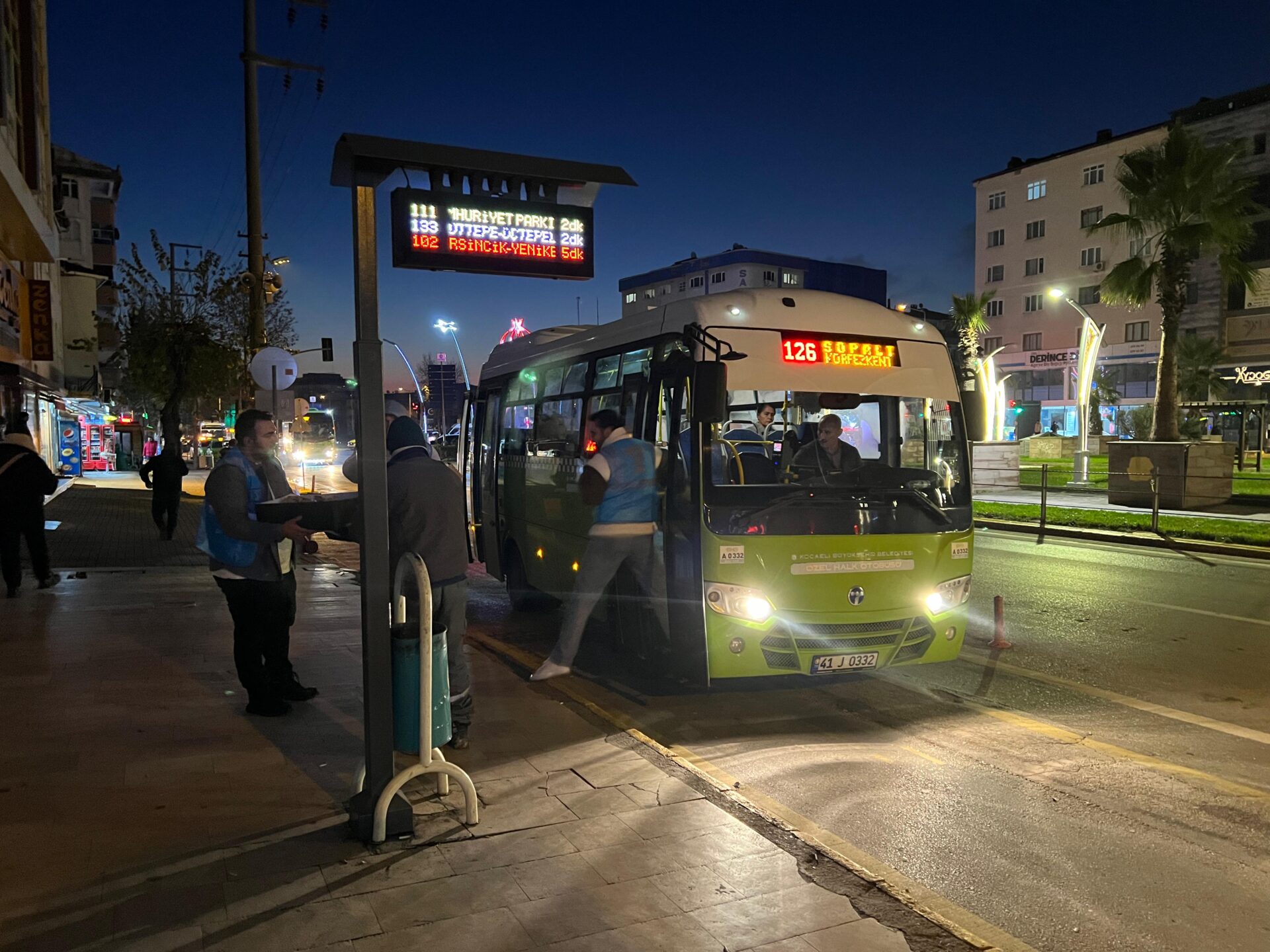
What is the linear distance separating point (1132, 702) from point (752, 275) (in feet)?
277

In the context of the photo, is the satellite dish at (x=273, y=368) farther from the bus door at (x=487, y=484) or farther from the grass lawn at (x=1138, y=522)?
the grass lawn at (x=1138, y=522)

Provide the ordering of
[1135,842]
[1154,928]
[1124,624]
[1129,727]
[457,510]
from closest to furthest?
[1154,928] → [1135,842] → [457,510] → [1129,727] → [1124,624]

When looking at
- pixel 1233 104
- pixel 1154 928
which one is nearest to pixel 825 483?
pixel 1154 928

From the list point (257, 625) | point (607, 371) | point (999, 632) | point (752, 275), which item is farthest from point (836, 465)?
point (752, 275)

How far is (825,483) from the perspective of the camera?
695cm

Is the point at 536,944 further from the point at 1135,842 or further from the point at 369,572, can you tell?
the point at 1135,842

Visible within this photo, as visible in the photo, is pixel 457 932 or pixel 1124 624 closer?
pixel 457 932

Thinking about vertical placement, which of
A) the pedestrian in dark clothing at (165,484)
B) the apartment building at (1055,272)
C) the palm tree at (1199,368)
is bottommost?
the pedestrian in dark clothing at (165,484)

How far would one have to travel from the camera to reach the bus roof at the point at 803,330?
22.1ft

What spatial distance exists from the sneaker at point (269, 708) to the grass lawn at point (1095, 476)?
61.4 feet

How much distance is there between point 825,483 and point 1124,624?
4.53 metres

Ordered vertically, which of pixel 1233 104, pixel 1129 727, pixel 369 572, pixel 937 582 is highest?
pixel 1233 104

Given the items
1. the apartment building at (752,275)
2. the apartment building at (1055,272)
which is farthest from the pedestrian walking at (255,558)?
the apartment building at (752,275)

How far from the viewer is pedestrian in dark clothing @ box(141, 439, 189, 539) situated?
1652 centimetres
